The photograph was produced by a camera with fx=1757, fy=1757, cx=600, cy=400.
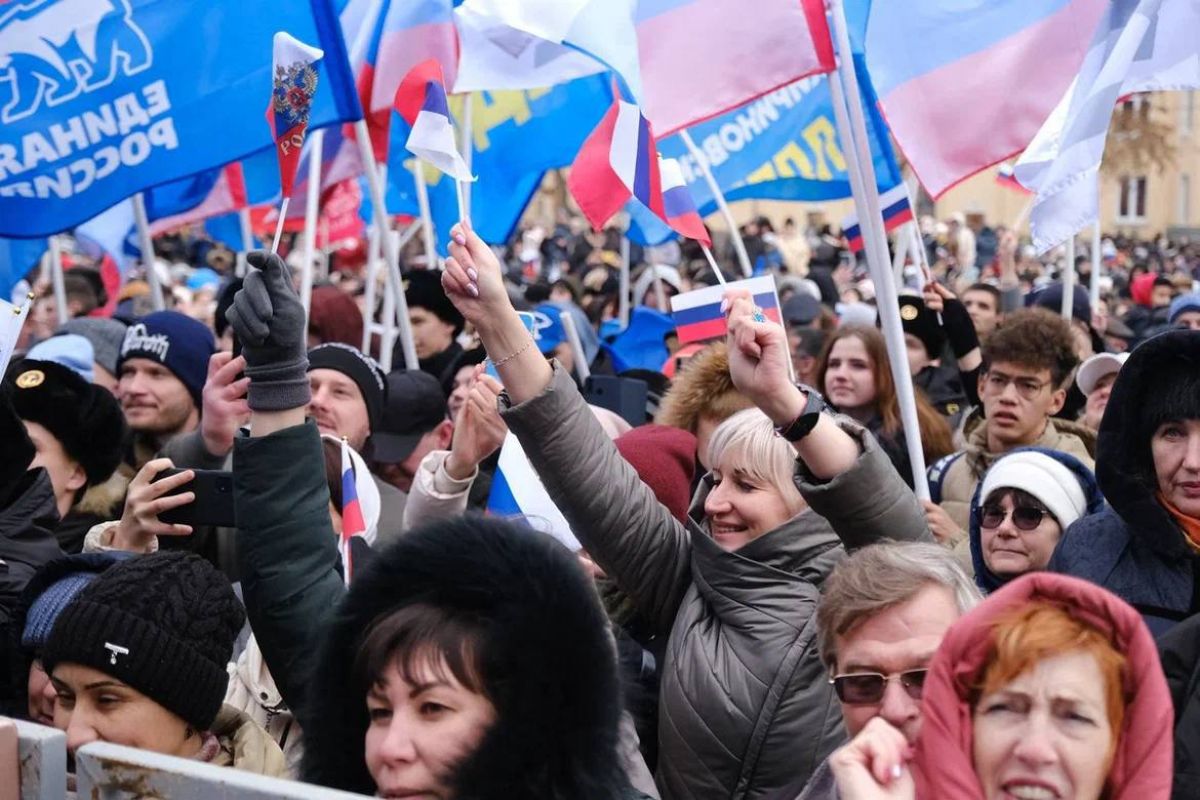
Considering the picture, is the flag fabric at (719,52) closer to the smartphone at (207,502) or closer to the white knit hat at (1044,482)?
the white knit hat at (1044,482)

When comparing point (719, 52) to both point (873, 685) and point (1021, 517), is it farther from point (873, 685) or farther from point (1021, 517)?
point (873, 685)

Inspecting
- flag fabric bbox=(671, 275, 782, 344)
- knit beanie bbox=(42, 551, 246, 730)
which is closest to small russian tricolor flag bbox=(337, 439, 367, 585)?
knit beanie bbox=(42, 551, 246, 730)

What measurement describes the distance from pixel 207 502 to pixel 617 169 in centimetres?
173

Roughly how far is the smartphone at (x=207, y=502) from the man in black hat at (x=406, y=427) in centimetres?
200

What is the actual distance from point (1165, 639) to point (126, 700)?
1697mm

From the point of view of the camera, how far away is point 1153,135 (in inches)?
1513

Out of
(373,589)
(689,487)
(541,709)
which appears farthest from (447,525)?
(689,487)

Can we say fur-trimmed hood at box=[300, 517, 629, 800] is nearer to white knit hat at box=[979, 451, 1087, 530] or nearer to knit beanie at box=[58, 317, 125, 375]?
white knit hat at box=[979, 451, 1087, 530]

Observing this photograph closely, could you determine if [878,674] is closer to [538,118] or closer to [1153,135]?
[538,118]

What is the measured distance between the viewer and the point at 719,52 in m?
5.14

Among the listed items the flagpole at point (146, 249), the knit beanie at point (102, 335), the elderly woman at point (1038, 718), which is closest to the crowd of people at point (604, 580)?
Result: the elderly woman at point (1038, 718)

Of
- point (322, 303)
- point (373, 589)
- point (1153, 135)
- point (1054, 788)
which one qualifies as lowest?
point (1153, 135)

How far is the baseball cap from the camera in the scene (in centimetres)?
542

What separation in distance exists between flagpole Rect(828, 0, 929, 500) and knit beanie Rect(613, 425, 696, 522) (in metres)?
0.67
